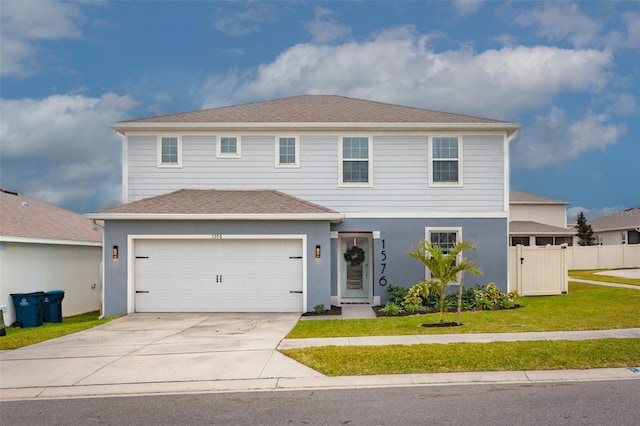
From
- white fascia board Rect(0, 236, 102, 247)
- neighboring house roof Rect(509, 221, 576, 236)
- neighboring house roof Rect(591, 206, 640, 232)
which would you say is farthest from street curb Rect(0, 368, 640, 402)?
neighboring house roof Rect(591, 206, 640, 232)

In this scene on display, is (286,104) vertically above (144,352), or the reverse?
(286,104)

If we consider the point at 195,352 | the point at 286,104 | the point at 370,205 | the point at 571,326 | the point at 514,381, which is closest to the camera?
the point at 514,381

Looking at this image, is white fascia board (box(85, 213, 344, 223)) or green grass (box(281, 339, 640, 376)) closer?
green grass (box(281, 339, 640, 376))

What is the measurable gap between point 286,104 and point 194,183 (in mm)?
4736

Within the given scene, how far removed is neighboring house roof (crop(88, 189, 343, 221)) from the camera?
54.2 feet

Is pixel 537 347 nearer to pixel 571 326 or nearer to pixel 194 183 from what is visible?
pixel 571 326

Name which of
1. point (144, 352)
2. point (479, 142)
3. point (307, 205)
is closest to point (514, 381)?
point (144, 352)

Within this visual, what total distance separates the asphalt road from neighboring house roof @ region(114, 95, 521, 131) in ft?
37.8

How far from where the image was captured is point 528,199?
39656mm

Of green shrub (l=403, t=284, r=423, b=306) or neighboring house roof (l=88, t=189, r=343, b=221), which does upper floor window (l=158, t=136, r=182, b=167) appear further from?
green shrub (l=403, t=284, r=423, b=306)

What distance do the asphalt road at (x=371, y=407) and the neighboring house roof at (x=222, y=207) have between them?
8958 millimetres

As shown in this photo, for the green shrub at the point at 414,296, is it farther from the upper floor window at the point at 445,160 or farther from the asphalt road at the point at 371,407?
the asphalt road at the point at 371,407

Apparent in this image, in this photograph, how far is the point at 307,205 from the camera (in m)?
17.3

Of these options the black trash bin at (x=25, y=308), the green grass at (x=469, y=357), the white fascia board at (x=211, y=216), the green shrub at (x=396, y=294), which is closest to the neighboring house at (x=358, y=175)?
the green shrub at (x=396, y=294)
